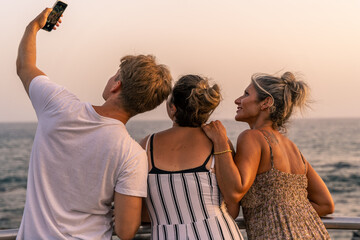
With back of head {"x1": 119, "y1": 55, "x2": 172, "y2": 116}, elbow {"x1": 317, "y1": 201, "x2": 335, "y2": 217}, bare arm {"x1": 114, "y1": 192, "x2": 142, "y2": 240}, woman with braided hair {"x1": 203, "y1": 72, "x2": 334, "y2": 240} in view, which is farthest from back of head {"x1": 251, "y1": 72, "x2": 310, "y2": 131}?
bare arm {"x1": 114, "y1": 192, "x2": 142, "y2": 240}

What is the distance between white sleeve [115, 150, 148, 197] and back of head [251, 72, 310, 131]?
972 mm

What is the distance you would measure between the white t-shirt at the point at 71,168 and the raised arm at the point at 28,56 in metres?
0.15

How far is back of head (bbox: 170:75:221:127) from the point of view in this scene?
2.35 m

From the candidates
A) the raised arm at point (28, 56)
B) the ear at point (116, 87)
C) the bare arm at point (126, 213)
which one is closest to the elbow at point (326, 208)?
the bare arm at point (126, 213)

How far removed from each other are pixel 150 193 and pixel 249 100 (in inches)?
34.0

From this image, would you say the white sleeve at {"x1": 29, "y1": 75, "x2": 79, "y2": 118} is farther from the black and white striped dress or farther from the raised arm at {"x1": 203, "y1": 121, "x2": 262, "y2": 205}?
the raised arm at {"x1": 203, "y1": 121, "x2": 262, "y2": 205}

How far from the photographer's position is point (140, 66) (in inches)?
84.0

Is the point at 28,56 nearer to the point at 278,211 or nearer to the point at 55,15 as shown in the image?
the point at 55,15

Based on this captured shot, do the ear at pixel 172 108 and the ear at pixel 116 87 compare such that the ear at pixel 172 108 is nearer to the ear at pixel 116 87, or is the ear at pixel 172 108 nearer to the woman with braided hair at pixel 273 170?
the woman with braided hair at pixel 273 170

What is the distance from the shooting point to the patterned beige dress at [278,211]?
2436 mm

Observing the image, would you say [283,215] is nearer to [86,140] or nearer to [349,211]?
[86,140]

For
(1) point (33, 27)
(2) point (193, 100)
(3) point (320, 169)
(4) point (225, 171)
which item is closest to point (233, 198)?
(4) point (225, 171)

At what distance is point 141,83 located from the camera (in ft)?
6.94

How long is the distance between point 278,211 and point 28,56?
1545 mm
